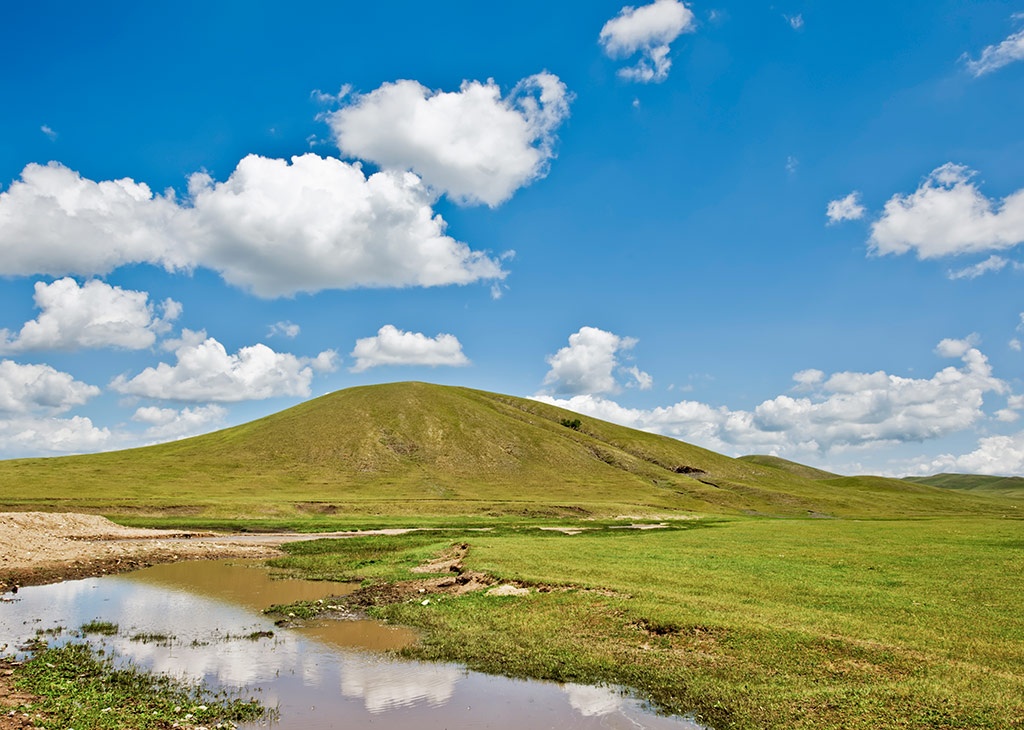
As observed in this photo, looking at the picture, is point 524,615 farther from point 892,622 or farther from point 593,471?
point 593,471

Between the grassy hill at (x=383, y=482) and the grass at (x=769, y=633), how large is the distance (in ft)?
219

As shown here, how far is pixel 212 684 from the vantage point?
701 inches

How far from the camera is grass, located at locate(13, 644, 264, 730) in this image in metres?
14.6

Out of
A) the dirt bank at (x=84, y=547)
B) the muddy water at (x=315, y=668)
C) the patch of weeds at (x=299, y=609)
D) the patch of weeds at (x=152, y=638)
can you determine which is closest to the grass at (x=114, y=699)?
the muddy water at (x=315, y=668)

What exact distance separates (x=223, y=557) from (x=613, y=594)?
123 feet

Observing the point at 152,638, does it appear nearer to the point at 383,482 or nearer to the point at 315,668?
the point at 315,668

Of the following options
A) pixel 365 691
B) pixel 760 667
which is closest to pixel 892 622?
pixel 760 667

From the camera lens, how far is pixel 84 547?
48969 mm

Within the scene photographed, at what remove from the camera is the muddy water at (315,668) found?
15484mm

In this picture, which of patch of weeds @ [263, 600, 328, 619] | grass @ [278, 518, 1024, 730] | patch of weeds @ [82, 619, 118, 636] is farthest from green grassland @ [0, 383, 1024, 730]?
patch of weeds @ [82, 619, 118, 636]

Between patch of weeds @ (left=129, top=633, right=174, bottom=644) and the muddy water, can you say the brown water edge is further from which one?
patch of weeds @ (left=129, top=633, right=174, bottom=644)

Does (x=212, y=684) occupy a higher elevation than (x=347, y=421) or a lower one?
lower

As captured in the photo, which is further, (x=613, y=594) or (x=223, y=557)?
(x=223, y=557)

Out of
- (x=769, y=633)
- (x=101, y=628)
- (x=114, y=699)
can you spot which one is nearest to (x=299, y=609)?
(x=101, y=628)
